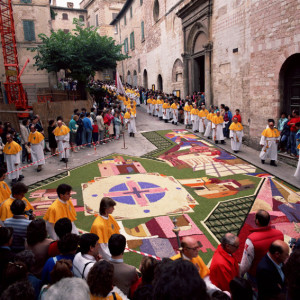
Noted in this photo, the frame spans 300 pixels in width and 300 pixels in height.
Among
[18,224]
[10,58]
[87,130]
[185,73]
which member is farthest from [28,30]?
[18,224]

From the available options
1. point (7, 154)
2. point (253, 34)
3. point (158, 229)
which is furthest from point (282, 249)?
point (253, 34)

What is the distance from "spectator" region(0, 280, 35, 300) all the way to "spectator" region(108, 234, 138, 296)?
111 centimetres

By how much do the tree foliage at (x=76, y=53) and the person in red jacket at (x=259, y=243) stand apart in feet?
57.6

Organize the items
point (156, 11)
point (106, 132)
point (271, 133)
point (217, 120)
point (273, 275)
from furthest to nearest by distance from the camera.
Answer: point (156, 11)
point (106, 132)
point (217, 120)
point (271, 133)
point (273, 275)

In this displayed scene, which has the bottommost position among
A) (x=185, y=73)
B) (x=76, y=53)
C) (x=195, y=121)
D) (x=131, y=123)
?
(x=195, y=121)

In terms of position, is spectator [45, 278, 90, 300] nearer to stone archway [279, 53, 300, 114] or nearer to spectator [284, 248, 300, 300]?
spectator [284, 248, 300, 300]

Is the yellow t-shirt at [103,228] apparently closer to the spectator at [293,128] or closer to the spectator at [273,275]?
the spectator at [273,275]

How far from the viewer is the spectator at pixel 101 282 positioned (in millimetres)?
2752

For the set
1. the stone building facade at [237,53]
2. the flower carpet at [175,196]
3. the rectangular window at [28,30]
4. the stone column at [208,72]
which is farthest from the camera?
the rectangular window at [28,30]

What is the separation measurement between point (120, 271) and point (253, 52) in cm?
1281

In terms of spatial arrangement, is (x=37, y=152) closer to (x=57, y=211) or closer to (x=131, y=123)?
(x=57, y=211)

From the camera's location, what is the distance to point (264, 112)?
13297mm

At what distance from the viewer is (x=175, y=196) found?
342 inches

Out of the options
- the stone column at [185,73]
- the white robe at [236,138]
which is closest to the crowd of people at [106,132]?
the white robe at [236,138]
